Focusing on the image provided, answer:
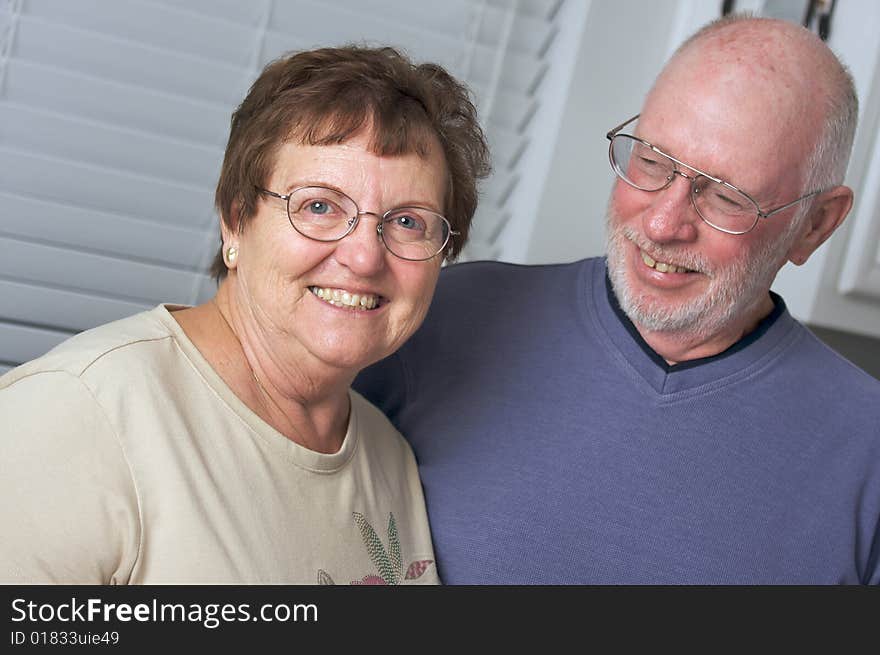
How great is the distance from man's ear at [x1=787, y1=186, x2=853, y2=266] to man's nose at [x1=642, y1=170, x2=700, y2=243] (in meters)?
0.22

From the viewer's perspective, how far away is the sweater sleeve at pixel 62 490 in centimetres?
96

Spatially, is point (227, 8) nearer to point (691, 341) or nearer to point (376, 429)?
point (376, 429)

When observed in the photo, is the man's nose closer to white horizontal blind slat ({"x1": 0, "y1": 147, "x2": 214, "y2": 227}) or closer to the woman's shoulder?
the woman's shoulder

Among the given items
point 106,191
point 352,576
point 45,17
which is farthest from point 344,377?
point 45,17

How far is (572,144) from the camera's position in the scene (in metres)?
1.95

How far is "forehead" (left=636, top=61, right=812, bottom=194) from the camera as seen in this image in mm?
1445

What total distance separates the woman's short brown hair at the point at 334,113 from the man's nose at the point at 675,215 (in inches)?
13.3

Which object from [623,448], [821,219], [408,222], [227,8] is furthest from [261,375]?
[821,219]

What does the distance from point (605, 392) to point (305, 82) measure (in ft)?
2.06

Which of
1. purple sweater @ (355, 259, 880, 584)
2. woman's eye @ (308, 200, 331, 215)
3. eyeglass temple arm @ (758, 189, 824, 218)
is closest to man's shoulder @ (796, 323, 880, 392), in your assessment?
purple sweater @ (355, 259, 880, 584)

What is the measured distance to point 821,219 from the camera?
5.21ft
